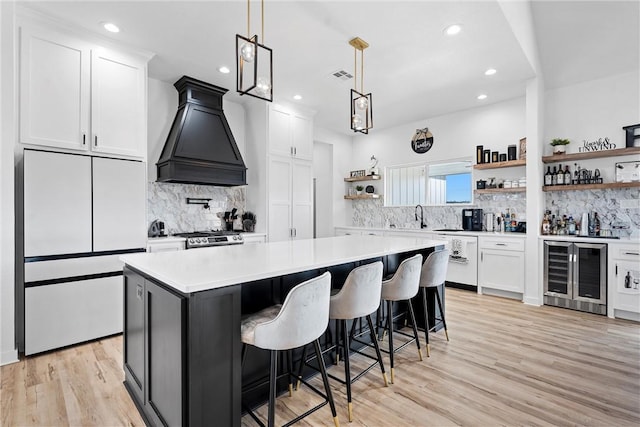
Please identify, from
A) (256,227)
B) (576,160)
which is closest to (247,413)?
(256,227)

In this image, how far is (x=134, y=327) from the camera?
2.01 metres

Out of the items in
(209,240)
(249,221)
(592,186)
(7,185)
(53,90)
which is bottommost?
(209,240)

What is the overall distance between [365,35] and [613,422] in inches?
136

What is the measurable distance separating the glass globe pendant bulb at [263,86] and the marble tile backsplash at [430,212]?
429 centimetres

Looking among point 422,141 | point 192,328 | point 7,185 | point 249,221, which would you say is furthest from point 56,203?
point 422,141

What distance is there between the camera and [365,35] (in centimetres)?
306

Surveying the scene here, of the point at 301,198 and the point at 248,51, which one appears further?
the point at 301,198

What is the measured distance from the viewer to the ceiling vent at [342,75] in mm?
3902

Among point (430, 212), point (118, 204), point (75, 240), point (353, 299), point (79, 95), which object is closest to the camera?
point (353, 299)

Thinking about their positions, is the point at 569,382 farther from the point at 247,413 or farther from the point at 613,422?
the point at 247,413

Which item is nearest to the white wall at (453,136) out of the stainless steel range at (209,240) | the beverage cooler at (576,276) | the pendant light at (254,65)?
the beverage cooler at (576,276)

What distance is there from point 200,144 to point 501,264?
4474mm

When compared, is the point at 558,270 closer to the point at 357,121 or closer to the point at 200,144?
the point at 357,121

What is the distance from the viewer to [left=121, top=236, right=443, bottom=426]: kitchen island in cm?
139
